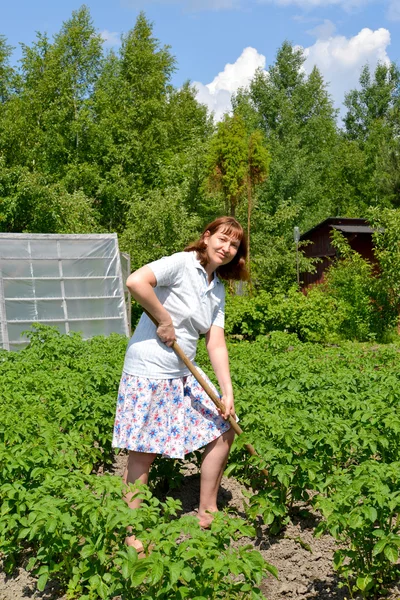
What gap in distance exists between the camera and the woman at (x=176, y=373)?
3459 millimetres

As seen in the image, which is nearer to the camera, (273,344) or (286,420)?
(286,420)

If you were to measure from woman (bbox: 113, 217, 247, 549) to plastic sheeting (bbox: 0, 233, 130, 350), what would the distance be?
9.20 m

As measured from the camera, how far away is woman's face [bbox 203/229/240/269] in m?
3.62

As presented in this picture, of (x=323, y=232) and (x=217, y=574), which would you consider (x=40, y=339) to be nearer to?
(x=217, y=574)

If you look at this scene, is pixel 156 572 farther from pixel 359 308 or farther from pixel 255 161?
pixel 255 161

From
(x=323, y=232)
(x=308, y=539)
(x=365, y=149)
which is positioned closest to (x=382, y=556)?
(x=308, y=539)

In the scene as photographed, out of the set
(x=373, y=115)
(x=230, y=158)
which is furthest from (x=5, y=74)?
(x=373, y=115)

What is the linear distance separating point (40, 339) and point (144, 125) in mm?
21381

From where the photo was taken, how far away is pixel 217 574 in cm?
256

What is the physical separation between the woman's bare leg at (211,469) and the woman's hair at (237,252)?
0.87 m

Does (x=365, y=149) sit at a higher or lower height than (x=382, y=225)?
higher

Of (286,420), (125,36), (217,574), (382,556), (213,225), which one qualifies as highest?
(125,36)

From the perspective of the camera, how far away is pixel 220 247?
3.62m

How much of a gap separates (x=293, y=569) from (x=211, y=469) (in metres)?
0.65
